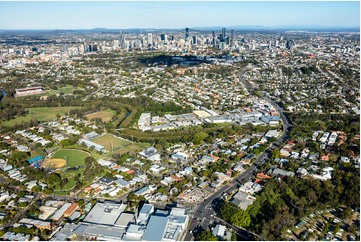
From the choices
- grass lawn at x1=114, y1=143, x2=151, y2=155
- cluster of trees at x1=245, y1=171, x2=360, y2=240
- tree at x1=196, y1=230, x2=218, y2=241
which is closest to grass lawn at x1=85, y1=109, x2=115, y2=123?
grass lawn at x1=114, y1=143, x2=151, y2=155

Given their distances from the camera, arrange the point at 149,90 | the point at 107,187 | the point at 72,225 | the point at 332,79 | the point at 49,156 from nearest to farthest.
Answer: the point at 72,225 < the point at 107,187 < the point at 49,156 < the point at 149,90 < the point at 332,79

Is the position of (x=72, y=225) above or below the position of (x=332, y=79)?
below

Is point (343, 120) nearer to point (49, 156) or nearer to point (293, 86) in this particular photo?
point (293, 86)

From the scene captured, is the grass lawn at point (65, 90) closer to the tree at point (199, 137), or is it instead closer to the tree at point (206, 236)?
the tree at point (199, 137)

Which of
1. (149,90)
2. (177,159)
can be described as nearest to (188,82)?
(149,90)

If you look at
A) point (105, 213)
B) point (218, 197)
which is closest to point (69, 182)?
point (105, 213)

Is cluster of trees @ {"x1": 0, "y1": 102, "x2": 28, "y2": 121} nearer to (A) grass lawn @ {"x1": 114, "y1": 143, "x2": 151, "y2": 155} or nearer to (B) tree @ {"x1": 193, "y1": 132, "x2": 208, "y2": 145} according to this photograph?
(A) grass lawn @ {"x1": 114, "y1": 143, "x2": 151, "y2": 155}

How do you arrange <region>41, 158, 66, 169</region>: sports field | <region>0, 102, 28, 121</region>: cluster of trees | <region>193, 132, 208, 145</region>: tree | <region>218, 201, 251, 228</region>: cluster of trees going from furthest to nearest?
<region>0, 102, 28, 121</region>: cluster of trees
<region>193, 132, 208, 145</region>: tree
<region>41, 158, 66, 169</region>: sports field
<region>218, 201, 251, 228</region>: cluster of trees

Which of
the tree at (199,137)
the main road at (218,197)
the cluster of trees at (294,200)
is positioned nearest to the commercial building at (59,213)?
the main road at (218,197)
